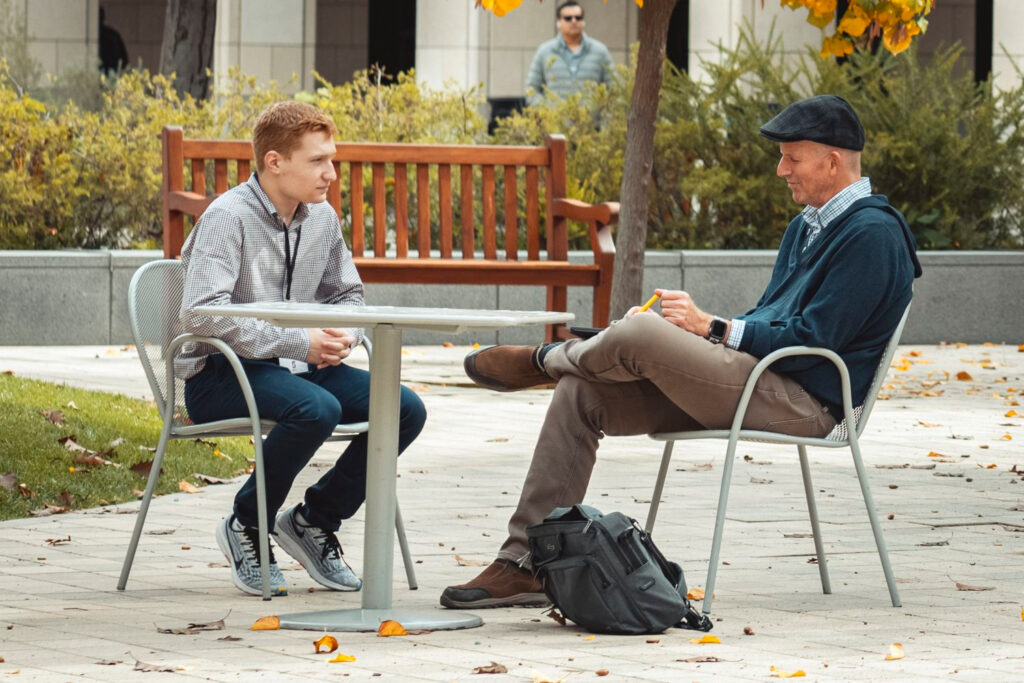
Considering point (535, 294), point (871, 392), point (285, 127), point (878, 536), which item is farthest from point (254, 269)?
point (535, 294)

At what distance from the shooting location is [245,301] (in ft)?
17.1

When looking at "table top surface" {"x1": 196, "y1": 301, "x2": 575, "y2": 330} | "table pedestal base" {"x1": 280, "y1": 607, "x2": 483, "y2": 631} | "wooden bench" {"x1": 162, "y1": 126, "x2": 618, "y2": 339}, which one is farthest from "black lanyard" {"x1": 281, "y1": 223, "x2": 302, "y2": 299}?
"wooden bench" {"x1": 162, "y1": 126, "x2": 618, "y2": 339}

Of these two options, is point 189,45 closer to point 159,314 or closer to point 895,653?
point 159,314

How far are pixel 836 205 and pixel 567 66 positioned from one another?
1074 cm

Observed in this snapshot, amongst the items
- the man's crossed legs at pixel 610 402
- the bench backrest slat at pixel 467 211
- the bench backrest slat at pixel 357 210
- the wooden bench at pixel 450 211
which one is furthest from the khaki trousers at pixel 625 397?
the bench backrest slat at pixel 467 211

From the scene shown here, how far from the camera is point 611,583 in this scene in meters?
4.54

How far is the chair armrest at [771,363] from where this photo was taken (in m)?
4.79

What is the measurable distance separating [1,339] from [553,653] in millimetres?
7906

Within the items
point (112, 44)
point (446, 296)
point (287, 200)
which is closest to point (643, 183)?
point (446, 296)

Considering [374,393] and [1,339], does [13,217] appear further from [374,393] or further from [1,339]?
[374,393]

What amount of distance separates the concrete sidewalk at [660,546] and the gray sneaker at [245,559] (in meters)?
0.06

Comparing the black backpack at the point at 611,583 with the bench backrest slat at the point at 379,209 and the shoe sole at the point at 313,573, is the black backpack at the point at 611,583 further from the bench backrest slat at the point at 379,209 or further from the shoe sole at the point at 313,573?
the bench backrest slat at the point at 379,209

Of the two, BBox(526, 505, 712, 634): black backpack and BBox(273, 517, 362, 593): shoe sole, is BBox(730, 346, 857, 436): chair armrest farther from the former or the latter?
BBox(273, 517, 362, 593): shoe sole

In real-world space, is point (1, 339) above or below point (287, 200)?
below
